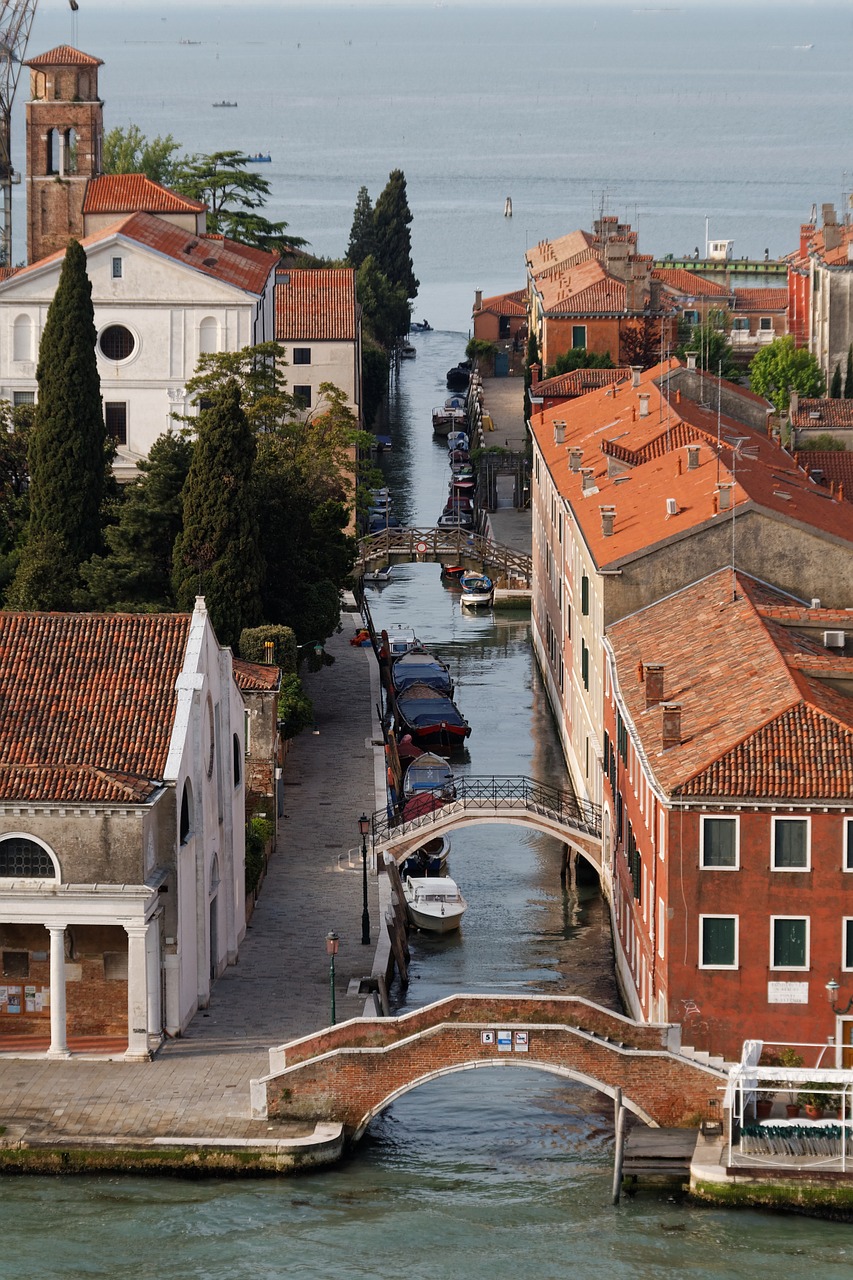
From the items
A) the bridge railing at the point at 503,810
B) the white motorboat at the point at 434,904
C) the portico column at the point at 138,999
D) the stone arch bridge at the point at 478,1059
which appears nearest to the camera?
the stone arch bridge at the point at 478,1059

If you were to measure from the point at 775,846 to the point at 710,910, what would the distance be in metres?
1.41

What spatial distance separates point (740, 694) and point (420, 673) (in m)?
30.2

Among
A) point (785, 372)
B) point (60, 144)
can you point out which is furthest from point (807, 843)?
point (785, 372)

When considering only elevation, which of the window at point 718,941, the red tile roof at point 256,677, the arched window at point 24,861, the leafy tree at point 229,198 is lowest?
the window at point 718,941

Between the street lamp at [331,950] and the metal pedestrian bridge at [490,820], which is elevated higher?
the metal pedestrian bridge at [490,820]

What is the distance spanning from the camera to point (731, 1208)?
36.9m

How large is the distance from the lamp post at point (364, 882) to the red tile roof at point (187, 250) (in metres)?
30.3

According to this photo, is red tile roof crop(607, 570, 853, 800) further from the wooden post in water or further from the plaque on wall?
the wooden post in water

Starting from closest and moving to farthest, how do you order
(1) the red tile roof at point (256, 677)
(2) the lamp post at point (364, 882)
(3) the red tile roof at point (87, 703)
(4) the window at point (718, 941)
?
(4) the window at point (718, 941) → (3) the red tile roof at point (87, 703) → (2) the lamp post at point (364, 882) → (1) the red tile roof at point (256, 677)

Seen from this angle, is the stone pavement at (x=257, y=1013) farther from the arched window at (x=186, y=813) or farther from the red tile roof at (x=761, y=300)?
the red tile roof at (x=761, y=300)

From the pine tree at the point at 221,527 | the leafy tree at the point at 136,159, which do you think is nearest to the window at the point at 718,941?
the pine tree at the point at 221,527

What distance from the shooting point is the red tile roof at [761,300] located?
410 feet

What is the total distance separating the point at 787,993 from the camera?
1551 inches

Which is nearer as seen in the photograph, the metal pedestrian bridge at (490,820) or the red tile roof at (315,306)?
the metal pedestrian bridge at (490,820)
